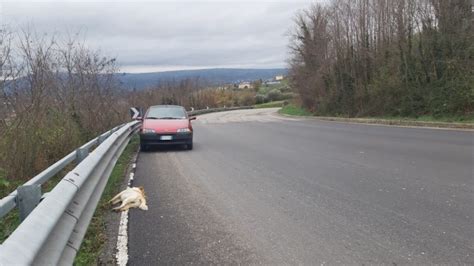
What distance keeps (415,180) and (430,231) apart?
319cm

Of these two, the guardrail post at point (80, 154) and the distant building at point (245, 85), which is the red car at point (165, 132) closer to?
the guardrail post at point (80, 154)

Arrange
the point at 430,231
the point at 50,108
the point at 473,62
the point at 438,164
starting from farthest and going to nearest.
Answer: the point at 473,62
the point at 50,108
the point at 438,164
the point at 430,231

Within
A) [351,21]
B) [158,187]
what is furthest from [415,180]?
[351,21]

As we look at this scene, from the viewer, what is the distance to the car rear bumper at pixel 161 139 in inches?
590

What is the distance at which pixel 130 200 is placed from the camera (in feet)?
24.3

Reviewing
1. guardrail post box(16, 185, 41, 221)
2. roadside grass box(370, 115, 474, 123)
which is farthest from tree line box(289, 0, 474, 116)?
guardrail post box(16, 185, 41, 221)

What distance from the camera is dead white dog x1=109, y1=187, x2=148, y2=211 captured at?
7.23 m

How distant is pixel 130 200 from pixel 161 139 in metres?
7.69

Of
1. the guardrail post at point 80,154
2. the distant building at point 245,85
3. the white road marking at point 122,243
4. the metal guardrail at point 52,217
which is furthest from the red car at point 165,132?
the distant building at point 245,85

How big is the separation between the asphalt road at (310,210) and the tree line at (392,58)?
1266 cm

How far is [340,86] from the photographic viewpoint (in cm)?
3578

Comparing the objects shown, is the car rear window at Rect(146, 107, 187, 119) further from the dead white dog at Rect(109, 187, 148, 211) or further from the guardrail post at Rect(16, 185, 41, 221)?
the guardrail post at Rect(16, 185, 41, 221)

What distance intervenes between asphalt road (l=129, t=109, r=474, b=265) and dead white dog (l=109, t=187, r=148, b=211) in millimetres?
197

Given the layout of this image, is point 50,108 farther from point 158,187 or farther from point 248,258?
point 248,258
